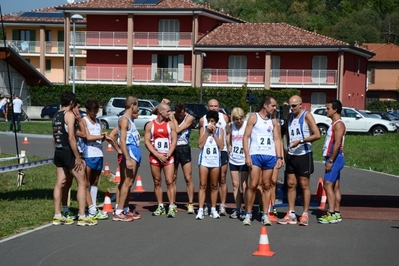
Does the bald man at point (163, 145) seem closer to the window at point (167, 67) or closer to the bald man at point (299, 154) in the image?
the bald man at point (299, 154)

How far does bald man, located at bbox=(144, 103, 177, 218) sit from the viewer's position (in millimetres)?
13258

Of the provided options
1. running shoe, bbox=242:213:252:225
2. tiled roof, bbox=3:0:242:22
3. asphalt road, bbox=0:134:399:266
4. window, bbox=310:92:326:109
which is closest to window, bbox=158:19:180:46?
tiled roof, bbox=3:0:242:22

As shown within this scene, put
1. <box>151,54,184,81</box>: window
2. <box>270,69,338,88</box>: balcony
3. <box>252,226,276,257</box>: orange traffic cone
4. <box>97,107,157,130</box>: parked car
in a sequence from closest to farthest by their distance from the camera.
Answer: <box>252,226,276,257</box>: orange traffic cone → <box>97,107,157,130</box>: parked car → <box>270,69,338,88</box>: balcony → <box>151,54,184,81</box>: window

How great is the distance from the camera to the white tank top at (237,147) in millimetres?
13508

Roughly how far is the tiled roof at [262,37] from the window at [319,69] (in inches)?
60.3

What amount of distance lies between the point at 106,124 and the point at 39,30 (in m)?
35.5

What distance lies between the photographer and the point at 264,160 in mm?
12594

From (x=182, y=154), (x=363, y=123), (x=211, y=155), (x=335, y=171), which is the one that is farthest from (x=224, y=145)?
(x=363, y=123)

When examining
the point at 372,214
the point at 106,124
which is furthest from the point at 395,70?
the point at 372,214

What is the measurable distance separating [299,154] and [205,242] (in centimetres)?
281

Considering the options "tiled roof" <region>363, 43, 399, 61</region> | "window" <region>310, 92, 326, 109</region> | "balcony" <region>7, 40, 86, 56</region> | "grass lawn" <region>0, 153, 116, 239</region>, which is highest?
"tiled roof" <region>363, 43, 399, 61</region>

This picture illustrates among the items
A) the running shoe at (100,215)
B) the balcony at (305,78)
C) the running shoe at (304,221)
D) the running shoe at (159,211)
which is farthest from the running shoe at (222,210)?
the balcony at (305,78)

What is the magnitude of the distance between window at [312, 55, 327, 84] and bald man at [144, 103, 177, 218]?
51.3 meters

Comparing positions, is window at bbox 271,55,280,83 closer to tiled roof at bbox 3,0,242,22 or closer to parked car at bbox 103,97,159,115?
tiled roof at bbox 3,0,242,22
